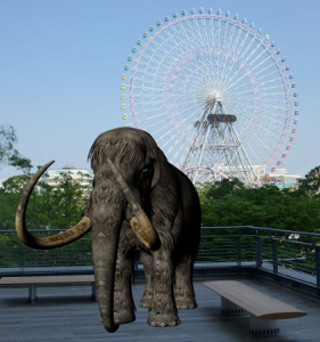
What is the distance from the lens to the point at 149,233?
147cm

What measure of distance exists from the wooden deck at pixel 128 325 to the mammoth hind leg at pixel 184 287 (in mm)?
5203

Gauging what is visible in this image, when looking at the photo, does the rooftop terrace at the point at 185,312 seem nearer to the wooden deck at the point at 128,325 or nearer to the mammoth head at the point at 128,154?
the wooden deck at the point at 128,325

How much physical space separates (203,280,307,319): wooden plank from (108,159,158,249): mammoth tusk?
5230 mm

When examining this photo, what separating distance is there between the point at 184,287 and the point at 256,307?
506cm

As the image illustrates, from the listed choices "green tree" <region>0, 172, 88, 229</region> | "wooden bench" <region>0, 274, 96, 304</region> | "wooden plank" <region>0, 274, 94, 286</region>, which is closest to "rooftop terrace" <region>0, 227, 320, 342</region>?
"wooden bench" <region>0, 274, 96, 304</region>

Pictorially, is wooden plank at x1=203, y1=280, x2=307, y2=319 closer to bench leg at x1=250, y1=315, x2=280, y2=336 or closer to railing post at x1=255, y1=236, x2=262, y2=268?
bench leg at x1=250, y1=315, x2=280, y2=336

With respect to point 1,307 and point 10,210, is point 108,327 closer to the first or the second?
point 1,307

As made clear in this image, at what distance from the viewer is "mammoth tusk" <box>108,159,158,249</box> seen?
1465 mm

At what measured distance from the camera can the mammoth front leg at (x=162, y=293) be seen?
1753mm

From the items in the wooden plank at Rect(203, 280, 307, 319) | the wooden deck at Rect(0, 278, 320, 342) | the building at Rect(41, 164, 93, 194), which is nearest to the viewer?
the building at Rect(41, 164, 93, 194)

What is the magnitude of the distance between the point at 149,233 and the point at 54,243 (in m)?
0.30

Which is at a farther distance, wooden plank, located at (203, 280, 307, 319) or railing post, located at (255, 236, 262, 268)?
railing post, located at (255, 236, 262, 268)

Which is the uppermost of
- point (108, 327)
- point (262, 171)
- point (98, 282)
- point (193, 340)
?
point (262, 171)

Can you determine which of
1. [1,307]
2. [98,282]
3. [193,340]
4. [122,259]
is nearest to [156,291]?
[122,259]
